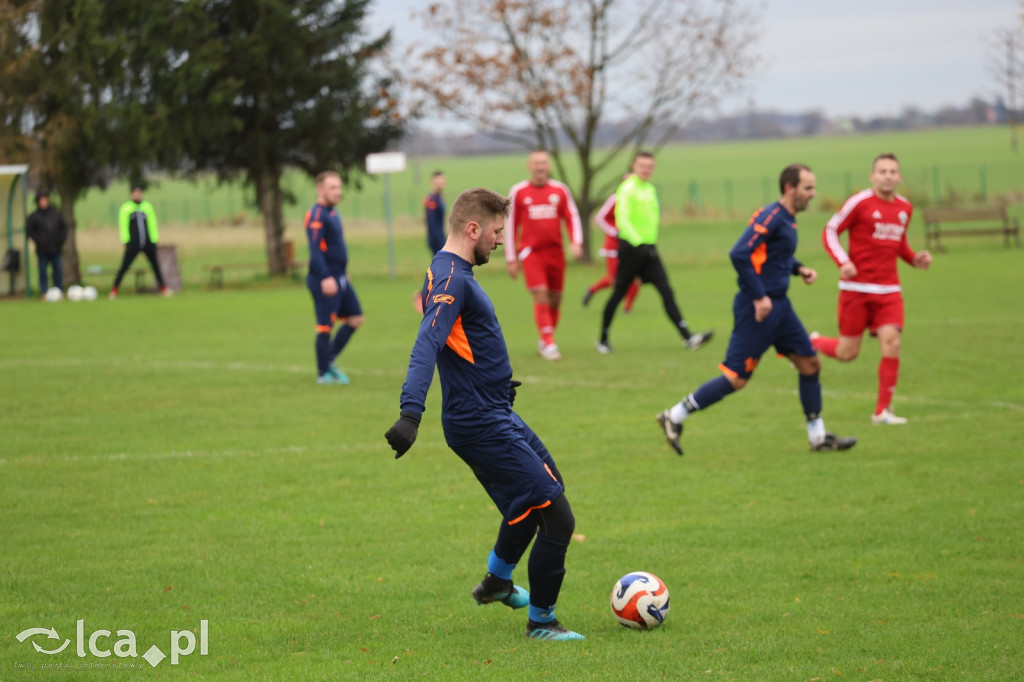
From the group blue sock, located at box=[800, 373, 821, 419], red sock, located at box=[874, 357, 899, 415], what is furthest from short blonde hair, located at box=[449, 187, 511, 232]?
red sock, located at box=[874, 357, 899, 415]

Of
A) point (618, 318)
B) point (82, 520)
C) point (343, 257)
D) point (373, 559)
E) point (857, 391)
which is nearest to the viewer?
point (373, 559)

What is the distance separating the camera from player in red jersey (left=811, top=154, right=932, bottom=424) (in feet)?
30.5

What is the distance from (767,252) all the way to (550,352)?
5840 millimetres

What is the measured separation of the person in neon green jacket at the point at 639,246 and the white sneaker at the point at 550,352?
0.74 metres

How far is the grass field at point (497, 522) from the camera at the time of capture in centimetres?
478

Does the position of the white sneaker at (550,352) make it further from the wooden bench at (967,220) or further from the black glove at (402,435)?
the wooden bench at (967,220)

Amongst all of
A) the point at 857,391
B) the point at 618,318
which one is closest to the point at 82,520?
the point at 857,391

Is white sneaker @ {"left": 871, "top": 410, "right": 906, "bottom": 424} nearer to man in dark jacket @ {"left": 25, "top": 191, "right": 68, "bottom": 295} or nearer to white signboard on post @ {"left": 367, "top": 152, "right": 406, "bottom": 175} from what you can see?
white signboard on post @ {"left": 367, "top": 152, "right": 406, "bottom": 175}

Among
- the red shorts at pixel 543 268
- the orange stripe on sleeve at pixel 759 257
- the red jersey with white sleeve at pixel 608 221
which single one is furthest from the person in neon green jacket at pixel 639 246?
the orange stripe on sleeve at pixel 759 257

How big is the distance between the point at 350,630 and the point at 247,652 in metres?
0.51

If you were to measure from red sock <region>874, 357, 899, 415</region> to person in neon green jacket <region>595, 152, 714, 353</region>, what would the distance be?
15.0 ft

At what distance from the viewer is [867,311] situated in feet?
31.0

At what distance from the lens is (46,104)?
2781cm

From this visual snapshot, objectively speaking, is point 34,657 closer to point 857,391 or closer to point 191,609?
point 191,609
